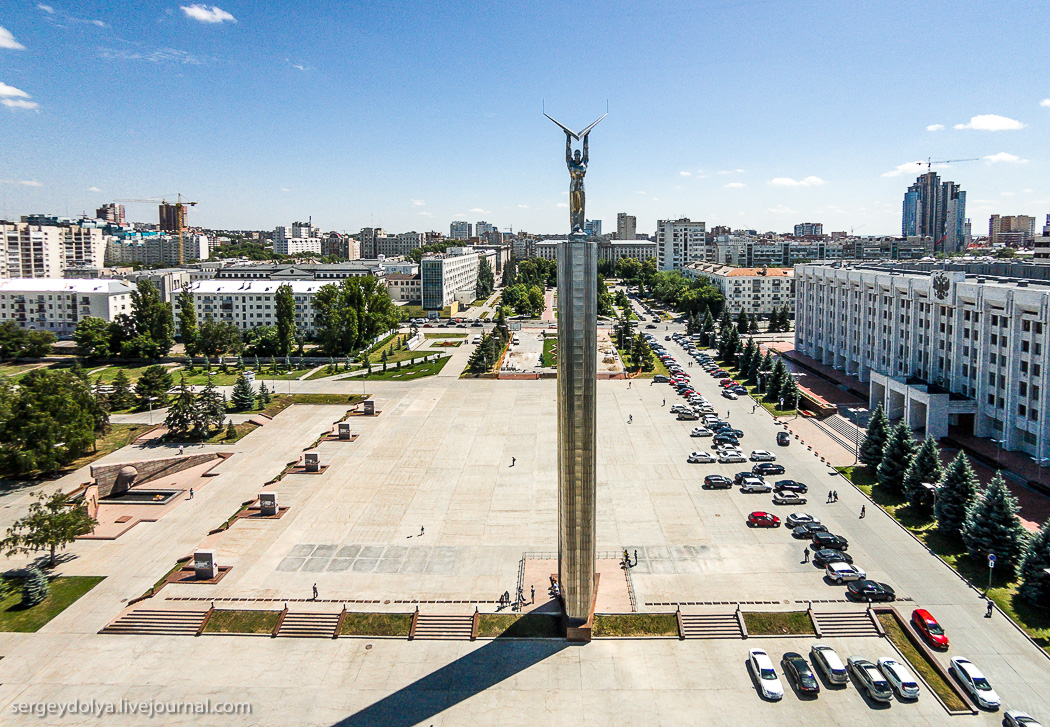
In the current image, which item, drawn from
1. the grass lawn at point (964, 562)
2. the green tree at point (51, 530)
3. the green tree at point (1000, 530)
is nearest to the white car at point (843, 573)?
the grass lawn at point (964, 562)

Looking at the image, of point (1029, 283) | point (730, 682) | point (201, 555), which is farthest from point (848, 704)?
point (1029, 283)

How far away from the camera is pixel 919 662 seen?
25.9 m

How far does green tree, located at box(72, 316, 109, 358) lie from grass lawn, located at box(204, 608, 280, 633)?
236ft

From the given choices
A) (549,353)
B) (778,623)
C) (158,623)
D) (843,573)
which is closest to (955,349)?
(843,573)

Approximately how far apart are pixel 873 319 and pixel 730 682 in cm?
5224

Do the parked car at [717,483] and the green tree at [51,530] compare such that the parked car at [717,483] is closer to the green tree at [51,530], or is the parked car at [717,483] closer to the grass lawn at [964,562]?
the grass lawn at [964,562]

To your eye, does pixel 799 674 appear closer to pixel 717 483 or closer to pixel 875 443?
pixel 717 483

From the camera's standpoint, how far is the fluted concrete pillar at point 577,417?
1024 inches

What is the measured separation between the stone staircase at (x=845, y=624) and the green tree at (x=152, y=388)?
6054cm

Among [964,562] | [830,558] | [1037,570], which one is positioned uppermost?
[1037,570]

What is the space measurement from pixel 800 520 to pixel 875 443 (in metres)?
11.8

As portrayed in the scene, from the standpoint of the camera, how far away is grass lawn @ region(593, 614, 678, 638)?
1094 inches

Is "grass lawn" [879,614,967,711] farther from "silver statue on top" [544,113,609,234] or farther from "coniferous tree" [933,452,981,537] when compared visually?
"silver statue on top" [544,113,609,234]

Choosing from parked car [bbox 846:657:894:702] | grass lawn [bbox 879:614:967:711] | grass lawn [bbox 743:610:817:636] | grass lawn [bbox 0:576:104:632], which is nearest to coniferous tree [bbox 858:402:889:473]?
grass lawn [bbox 879:614:967:711]
